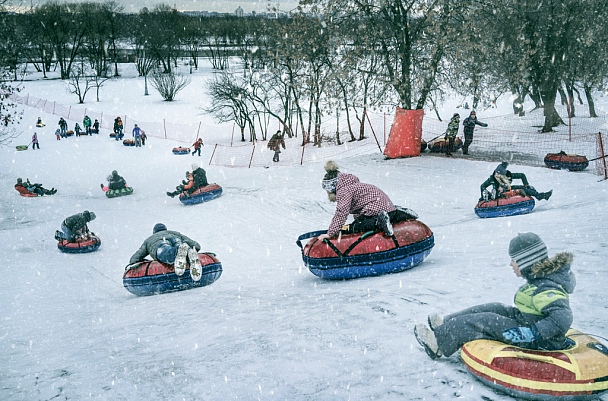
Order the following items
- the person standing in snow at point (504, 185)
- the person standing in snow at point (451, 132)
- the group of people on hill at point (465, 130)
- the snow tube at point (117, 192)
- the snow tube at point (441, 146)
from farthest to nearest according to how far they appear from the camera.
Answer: the snow tube at point (441, 146), the snow tube at point (117, 192), the person standing in snow at point (451, 132), the group of people on hill at point (465, 130), the person standing in snow at point (504, 185)

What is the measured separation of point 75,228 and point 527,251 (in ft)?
A: 37.7

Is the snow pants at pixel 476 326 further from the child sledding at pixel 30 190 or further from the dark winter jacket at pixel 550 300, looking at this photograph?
the child sledding at pixel 30 190

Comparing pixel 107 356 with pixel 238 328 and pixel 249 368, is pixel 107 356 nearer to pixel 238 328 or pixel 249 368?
pixel 238 328

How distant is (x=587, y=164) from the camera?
1562cm

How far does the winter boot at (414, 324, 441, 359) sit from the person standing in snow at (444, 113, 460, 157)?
1625 cm

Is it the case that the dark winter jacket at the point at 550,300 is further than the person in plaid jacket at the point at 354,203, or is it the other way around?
the person in plaid jacket at the point at 354,203

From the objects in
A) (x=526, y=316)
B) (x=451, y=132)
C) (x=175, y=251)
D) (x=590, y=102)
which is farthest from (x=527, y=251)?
(x=590, y=102)

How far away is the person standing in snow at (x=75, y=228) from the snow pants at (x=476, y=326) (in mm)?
10605

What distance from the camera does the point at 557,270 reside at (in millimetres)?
3730

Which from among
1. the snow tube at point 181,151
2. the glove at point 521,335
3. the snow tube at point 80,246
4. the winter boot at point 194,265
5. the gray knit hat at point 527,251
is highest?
the gray knit hat at point 527,251

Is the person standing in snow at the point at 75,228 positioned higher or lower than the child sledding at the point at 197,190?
lower

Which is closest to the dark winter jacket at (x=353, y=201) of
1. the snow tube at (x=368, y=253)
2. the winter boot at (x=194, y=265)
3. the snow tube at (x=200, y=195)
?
the snow tube at (x=368, y=253)

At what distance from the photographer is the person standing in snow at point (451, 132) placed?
19.4 meters

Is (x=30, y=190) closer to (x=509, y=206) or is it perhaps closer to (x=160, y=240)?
(x=160, y=240)
